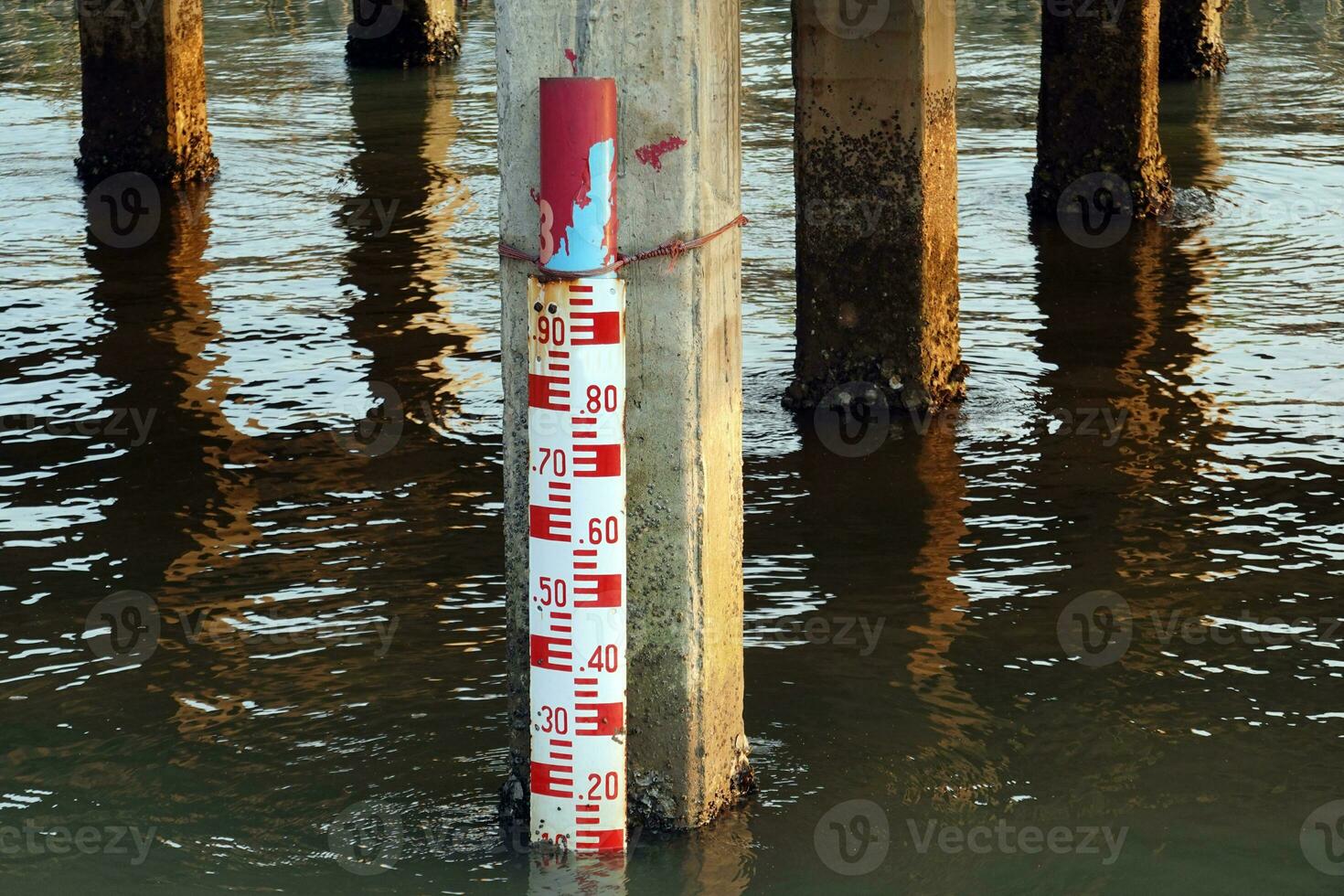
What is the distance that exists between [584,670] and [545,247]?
1031 mm

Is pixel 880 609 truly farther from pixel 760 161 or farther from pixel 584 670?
pixel 760 161

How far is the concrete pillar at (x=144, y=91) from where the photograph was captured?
1538cm

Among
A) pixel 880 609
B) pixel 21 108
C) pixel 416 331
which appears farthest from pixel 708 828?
pixel 21 108

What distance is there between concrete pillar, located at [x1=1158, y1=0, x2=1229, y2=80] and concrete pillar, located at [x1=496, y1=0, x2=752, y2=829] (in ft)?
54.4
